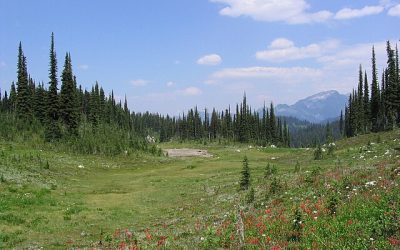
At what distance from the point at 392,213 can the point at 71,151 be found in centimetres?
6343

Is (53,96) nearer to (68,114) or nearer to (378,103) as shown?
(68,114)

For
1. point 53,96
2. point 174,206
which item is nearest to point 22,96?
point 53,96

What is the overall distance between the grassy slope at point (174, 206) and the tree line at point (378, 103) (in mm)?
Result: 53363

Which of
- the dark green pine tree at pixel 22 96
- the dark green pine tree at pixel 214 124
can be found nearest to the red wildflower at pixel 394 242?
the dark green pine tree at pixel 22 96

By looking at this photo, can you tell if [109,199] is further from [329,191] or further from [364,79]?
[364,79]

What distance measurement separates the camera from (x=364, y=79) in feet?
386

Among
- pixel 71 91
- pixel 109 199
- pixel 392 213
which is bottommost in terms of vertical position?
pixel 109 199

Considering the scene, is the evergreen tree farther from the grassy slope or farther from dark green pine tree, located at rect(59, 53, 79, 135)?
dark green pine tree, located at rect(59, 53, 79, 135)

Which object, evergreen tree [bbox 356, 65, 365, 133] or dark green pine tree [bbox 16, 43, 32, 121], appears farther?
evergreen tree [bbox 356, 65, 365, 133]

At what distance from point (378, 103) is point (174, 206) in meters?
92.4

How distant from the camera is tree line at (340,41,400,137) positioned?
314 feet

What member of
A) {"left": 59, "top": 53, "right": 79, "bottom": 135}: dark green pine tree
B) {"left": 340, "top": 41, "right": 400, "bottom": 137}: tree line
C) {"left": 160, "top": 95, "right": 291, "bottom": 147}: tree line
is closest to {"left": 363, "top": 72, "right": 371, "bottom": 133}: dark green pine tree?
{"left": 340, "top": 41, "right": 400, "bottom": 137}: tree line

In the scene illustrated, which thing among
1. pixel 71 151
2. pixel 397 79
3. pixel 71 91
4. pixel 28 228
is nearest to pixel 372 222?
pixel 28 228

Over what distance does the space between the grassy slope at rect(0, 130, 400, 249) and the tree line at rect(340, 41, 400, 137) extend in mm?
53363
